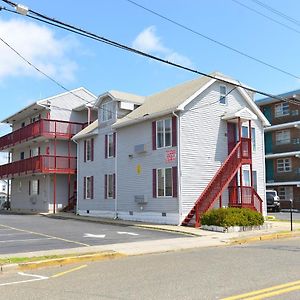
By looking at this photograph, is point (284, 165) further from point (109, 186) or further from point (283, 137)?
point (109, 186)

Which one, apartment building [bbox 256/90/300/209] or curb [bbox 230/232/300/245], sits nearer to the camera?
curb [bbox 230/232/300/245]

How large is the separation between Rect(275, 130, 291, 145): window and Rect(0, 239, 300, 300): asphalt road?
34385 mm

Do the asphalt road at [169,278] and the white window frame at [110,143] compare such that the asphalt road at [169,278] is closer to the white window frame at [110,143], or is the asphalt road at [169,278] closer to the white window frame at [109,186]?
the white window frame at [109,186]

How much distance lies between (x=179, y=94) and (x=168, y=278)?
17.9 metres

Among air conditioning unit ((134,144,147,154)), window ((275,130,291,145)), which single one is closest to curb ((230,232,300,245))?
air conditioning unit ((134,144,147,154))

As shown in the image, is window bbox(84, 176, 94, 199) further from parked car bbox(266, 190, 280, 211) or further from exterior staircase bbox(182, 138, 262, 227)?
parked car bbox(266, 190, 280, 211)

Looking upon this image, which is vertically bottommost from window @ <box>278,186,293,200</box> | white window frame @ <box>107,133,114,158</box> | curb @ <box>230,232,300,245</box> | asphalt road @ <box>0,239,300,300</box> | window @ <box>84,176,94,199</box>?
curb @ <box>230,232,300,245</box>

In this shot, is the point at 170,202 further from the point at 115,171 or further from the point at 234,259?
the point at 234,259

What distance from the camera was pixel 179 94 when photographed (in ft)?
85.4

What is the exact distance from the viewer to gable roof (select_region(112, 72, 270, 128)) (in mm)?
23895

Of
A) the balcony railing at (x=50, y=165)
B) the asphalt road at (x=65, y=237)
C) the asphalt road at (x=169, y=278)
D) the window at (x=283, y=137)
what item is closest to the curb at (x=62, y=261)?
the asphalt road at (x=169, y=278)

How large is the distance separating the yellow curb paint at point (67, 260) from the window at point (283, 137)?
118 feet

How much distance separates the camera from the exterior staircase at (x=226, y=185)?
22.6 m

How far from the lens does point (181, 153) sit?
23297mm
